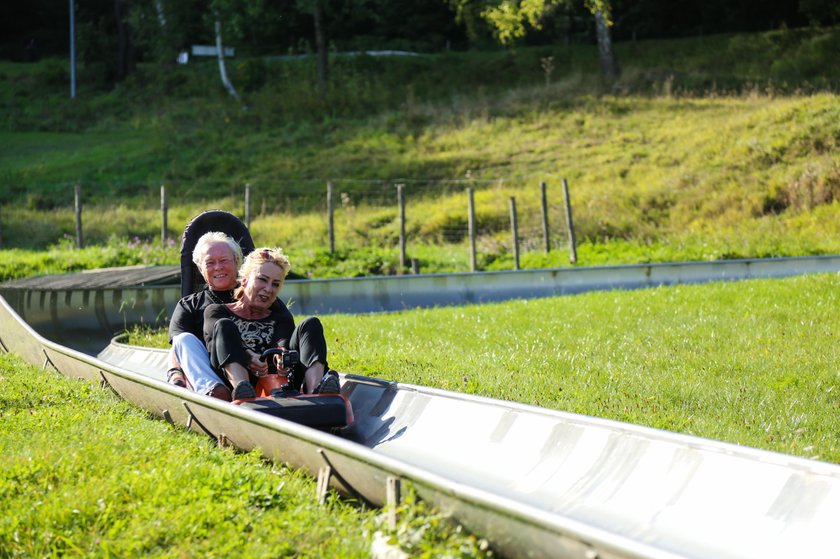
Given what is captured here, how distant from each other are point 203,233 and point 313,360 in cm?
243

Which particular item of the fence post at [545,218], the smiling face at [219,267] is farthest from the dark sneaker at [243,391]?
the fence post at [545,218]

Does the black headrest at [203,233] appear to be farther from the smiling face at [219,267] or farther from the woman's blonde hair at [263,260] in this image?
the woman's blonde hair at [263,260]

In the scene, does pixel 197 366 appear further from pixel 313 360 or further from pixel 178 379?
pixel 313 360

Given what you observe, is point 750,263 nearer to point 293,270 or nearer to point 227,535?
point 293,270

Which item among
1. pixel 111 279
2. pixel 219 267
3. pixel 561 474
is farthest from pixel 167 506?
pixel 111 279

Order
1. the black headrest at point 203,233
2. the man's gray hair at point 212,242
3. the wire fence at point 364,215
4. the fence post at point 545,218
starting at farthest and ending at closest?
the wire fence at point 364,215, the fence post at point 545,218, the black headrest at point 203,233, the man's gray hair at point 212,242

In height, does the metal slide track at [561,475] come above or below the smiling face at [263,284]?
below

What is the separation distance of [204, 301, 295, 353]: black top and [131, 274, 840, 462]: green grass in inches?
66.9

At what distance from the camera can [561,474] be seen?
5.97m

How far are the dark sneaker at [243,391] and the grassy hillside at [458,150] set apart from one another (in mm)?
14180

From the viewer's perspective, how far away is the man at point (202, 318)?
284 inches

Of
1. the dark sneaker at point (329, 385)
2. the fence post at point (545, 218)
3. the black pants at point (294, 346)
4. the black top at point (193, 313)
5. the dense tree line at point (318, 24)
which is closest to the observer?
the dark sneaker at point (329, 385)

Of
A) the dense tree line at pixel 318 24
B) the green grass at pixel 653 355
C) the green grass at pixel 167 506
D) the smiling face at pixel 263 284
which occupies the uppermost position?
the dense tree line at pixel 318 24

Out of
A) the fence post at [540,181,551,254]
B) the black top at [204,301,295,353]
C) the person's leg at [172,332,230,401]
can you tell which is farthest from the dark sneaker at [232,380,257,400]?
the fence post at [540,181,551,254]
